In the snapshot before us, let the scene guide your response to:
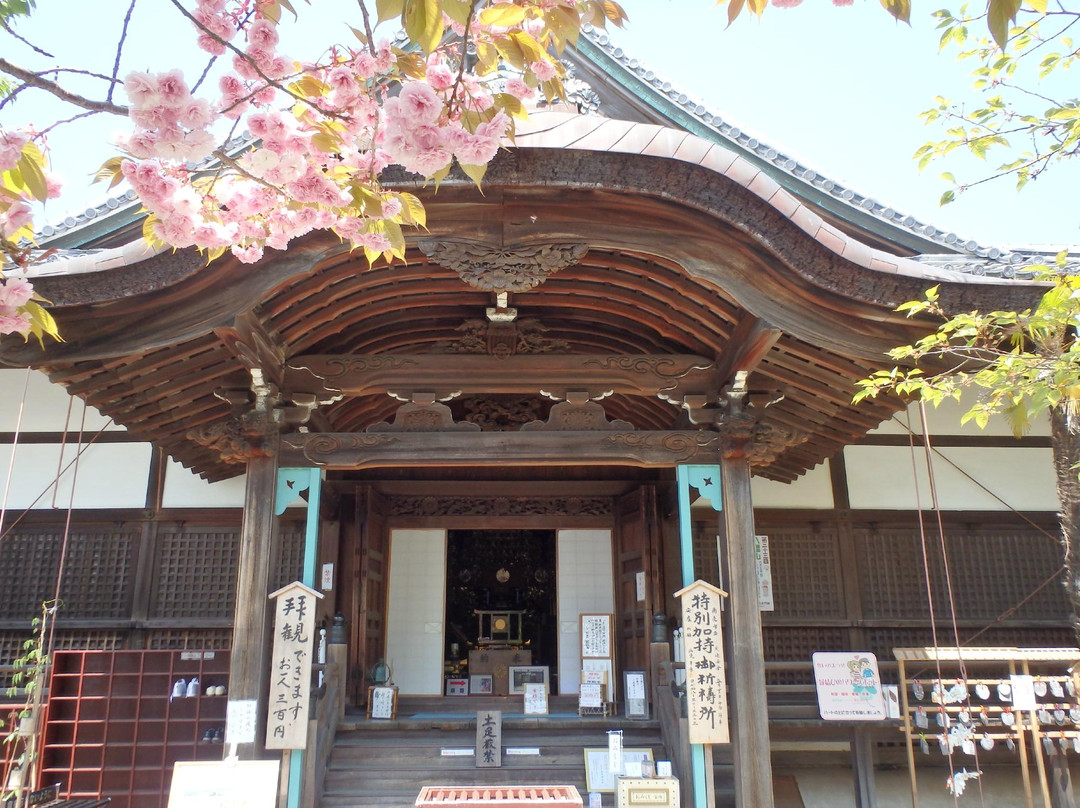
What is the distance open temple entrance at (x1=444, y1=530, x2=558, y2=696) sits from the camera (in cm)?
1300

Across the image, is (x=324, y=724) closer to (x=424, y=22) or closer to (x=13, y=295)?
(x=13, y=295)

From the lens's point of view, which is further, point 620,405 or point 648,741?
point 620,405

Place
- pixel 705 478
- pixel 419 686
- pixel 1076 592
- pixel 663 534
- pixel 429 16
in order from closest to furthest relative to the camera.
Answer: pixel 429 16
pixel 1076 592
pixel 705 478
pixel 663 534
pixel 419 686

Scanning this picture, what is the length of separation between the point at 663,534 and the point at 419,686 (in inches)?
133

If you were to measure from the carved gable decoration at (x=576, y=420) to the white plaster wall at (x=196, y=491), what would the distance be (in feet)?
13.1

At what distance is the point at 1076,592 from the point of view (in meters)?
5.40

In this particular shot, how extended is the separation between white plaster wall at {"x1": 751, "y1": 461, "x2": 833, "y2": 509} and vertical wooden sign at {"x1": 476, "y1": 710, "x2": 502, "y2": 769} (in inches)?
154

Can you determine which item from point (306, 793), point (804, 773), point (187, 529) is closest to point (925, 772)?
point (804, 773)

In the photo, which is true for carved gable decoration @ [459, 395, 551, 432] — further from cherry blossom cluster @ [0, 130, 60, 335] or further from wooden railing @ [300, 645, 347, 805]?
cherry blossom cluster @ [0, 130, 60, 335]

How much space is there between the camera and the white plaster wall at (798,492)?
30.7 ft

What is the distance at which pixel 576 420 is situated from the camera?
22.5 ft

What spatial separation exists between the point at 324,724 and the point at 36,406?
5.06 m

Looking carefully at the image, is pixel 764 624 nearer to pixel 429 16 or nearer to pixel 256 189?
pixel 256 189

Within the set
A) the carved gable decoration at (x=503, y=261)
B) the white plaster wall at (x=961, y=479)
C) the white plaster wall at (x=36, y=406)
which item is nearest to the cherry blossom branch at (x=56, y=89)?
the carved gable decoration at (x=503, y=261)
